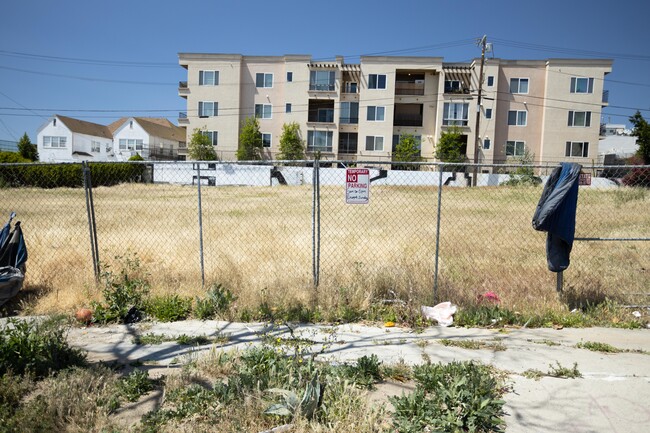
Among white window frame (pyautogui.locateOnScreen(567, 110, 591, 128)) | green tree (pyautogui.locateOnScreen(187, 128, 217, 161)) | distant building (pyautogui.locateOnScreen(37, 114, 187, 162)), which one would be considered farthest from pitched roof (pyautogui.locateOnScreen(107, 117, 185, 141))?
white window frame (pyautogui.locateOnScreen(567, 110, 591, 128))

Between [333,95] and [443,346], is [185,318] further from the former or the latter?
[333,95]

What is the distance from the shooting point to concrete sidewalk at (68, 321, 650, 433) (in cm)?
351

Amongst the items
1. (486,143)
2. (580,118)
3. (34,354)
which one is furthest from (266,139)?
(34,354)

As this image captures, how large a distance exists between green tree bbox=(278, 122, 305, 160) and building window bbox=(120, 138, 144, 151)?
2594 centimetres

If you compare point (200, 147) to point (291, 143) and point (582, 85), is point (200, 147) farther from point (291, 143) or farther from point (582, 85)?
point (582, 85)

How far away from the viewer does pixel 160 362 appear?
448cm

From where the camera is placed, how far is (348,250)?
9727 millimetres

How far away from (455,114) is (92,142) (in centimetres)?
5026

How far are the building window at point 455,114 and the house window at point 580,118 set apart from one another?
34.7 feet

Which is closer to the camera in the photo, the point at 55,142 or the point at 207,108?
the point at 207,108

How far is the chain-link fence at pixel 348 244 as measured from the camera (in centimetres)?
655

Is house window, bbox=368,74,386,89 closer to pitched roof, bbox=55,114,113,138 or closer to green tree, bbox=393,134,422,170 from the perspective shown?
green tree, bbox=393,134,422,170

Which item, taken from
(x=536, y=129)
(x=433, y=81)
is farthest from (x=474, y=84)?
(x=536, y=129)

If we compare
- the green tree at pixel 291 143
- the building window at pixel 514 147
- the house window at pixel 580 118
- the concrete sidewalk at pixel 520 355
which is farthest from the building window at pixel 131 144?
the concrete sidewalk at pixel 520 355
